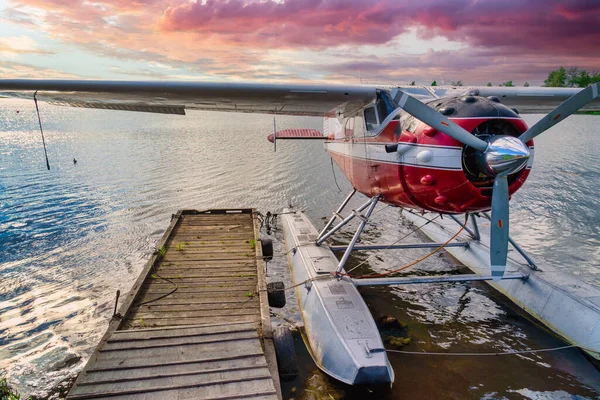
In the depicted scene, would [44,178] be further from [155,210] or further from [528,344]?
[528,344]

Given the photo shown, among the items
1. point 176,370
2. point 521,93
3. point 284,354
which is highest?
point 521,93

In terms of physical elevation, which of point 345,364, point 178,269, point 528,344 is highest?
point 178,269

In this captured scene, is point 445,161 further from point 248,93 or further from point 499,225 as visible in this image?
point 248,93

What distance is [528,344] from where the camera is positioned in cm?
621

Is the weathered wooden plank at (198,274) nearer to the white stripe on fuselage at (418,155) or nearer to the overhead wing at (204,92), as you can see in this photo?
the white stripe on fuselage at (418,155)

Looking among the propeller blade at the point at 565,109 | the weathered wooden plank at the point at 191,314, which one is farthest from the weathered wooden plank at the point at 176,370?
the propeller blade at the point at 565,109

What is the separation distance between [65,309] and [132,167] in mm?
15328

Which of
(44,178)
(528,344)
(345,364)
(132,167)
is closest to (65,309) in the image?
(345,364)

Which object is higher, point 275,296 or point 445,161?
point 445,161

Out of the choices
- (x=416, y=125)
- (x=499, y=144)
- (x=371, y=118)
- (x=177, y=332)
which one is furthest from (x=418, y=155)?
(x=177, y=332)

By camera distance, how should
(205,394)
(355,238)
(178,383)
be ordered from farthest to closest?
1. (355,238)
2. (178,383)
3. (205,394)

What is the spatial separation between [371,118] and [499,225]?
2.92 m

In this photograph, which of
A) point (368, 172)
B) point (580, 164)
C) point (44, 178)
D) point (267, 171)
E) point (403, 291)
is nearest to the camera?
point (368, 172)

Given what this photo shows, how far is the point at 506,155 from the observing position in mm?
4281
